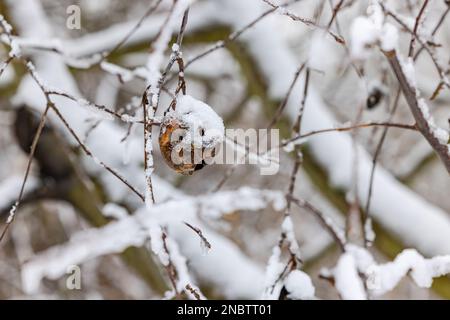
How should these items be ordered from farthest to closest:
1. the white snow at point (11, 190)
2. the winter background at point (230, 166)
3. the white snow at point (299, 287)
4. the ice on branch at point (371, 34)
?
the white snow at point (11, 190) → the white snow at point (299, 287) → the winter background at point (230, 166) → the ice on branch at point (371, 34)

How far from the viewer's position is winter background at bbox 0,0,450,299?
0.54 meters

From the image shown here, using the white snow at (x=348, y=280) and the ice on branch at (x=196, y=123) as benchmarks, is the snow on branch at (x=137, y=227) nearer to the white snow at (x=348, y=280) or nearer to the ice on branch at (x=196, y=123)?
the ice on branch at (x=196, y=123)

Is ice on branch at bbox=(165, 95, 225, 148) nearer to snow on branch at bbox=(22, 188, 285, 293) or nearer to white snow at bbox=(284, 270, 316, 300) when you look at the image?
snow on branch at bbox=(22, 188, 285, 293)

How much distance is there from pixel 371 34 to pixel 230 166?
79 centimetres

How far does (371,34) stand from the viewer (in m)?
0.45

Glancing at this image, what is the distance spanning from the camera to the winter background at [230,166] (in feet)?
1.77

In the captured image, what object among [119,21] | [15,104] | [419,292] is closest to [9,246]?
[119,21]

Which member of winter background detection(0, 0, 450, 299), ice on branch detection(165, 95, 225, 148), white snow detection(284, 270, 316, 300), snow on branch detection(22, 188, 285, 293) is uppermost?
winter background detection(0, 0, 450, 299)

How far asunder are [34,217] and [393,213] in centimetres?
254

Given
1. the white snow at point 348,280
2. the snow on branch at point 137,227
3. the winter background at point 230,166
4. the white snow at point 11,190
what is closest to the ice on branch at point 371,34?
the winter background at point 230,166

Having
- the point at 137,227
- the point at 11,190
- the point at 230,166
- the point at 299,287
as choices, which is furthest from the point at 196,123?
the point at 11,190

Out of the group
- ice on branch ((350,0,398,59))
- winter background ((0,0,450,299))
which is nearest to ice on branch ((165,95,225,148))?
winter background ((0,0,450,299))

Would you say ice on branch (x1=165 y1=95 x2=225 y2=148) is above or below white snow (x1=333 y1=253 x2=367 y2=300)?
above
